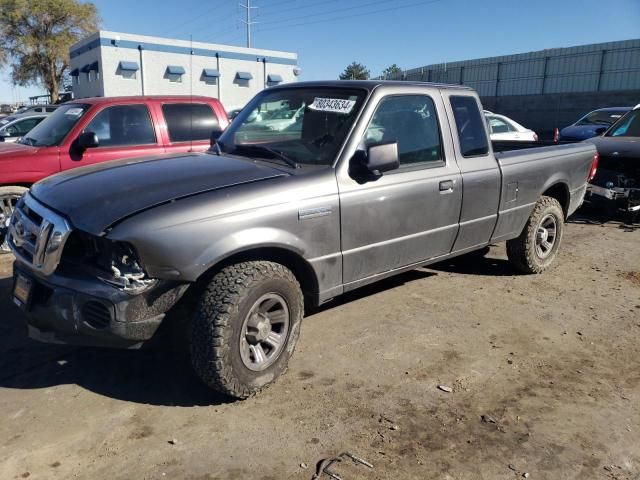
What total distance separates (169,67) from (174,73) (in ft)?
1.55

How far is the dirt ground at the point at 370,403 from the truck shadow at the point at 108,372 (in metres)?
0.01

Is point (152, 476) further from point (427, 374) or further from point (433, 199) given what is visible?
point (433, 199)

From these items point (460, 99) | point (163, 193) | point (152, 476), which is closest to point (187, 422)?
point (152, 476)

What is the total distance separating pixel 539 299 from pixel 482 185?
1320 millimetres

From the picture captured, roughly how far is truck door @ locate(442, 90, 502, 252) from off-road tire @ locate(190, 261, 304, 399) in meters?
2.04

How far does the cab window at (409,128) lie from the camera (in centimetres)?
397

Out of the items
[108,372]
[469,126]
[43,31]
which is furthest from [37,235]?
[43,31]

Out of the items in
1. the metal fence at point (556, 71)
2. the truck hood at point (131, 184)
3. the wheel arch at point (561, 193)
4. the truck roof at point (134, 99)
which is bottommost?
the wheel arch at point (561, 193)

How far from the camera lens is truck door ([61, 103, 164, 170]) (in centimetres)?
638

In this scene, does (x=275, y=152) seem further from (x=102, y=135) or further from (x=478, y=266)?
(x=102, y=135)

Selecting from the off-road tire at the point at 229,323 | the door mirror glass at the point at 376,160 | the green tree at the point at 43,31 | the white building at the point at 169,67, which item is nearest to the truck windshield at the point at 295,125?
the door mirror glass at the point at 376,160

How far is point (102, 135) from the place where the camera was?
6613 millimetres

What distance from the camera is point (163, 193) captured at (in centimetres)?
311

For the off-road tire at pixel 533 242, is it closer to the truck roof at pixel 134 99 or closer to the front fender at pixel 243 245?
the front fender at pixel 243 245
